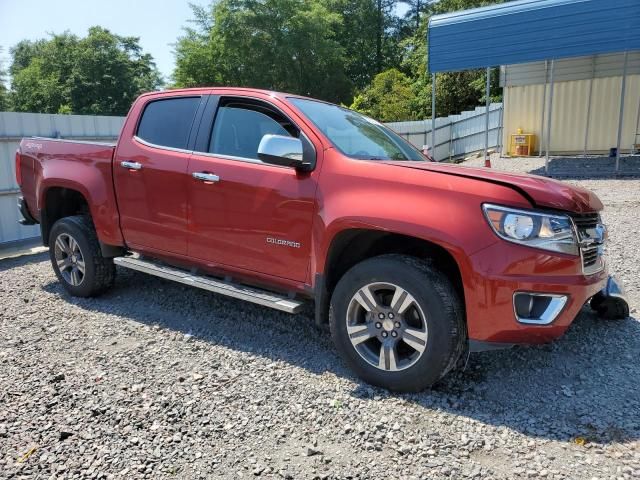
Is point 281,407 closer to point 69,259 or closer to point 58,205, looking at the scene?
point 69,259

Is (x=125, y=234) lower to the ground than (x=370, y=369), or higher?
higher

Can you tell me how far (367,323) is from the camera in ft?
10.6

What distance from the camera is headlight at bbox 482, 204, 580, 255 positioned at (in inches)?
109

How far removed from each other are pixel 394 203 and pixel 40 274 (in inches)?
198

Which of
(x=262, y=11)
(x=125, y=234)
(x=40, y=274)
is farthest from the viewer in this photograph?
(x=262, y=11)

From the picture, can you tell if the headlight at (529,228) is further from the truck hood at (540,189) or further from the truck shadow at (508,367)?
the truck shadow at (508,367)

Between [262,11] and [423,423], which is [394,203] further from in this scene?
[262,11]

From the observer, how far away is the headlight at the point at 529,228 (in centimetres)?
278

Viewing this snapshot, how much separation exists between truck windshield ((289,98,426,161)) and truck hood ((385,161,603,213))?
550mm

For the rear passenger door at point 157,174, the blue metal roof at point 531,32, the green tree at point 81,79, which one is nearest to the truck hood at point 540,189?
the rear passenger door at point 157,174

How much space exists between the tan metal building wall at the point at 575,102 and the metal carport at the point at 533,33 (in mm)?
4076

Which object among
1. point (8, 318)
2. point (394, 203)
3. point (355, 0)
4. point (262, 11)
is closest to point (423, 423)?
point (394, 203)

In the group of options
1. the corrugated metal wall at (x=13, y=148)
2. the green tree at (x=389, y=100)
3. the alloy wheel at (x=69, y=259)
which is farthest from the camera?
the green tree at (x=389, y=100)

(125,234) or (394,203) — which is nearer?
(394,203)
